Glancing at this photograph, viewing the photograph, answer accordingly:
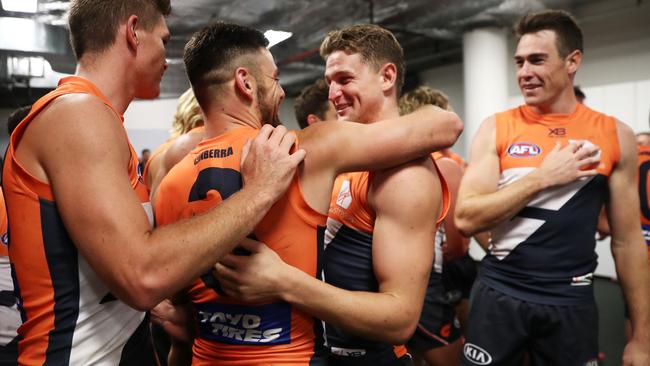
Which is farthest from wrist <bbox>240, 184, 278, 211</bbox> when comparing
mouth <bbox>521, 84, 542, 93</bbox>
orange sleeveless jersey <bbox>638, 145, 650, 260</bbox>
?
orange sleeveless jersey <bbox>638, 145, 650, 260</bbox>

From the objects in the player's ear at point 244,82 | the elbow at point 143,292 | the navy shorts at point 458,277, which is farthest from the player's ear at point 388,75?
the navy shorts at point 458,277

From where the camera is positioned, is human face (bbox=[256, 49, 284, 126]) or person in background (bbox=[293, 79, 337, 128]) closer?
human face (bbox=[256, 49, 284, 126])

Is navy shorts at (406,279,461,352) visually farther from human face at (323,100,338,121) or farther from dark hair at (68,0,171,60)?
dark hair at (68,0,171,60)

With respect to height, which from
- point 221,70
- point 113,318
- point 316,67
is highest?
point 316,67

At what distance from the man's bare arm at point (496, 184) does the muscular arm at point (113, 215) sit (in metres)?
1.18

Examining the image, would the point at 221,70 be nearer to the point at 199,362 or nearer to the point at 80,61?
the point at 80,61

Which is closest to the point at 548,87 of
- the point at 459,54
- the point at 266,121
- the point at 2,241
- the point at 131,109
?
the point at 266,121

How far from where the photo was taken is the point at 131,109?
29.7 ft

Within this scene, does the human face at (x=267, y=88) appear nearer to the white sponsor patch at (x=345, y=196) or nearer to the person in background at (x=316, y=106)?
the white sponsor patch at (x=345, y=196)

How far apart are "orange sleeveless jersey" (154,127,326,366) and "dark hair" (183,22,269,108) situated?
0.17 meters

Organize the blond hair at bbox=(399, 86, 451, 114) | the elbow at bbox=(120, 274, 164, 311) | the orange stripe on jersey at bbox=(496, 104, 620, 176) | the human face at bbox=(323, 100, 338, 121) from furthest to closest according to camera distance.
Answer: the blond hair at bbox=(399, 86, 451, 114) → the human face at bbox=(323, 100, 338, 121) → the orange stripe on jersey at bbox=(496, 104, 620, 176) → the elbow at bbox=(120, 274, 164, 311)

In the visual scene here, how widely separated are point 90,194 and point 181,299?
0.62 metres

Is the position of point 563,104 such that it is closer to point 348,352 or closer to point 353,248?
point 353,248

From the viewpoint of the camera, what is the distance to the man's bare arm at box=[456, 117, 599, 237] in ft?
6.06
